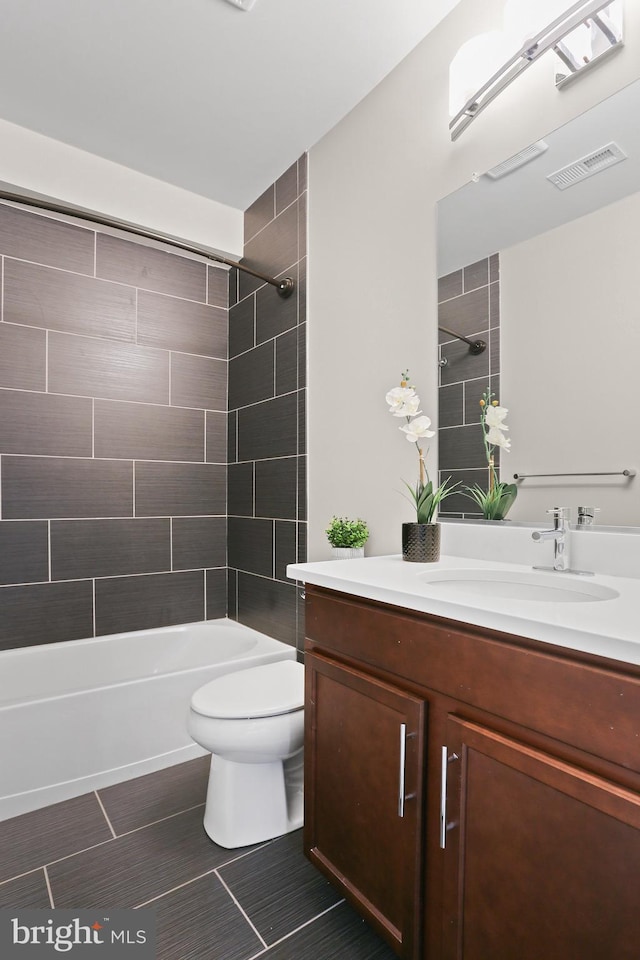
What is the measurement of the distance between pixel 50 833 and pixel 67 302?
87.1 inches

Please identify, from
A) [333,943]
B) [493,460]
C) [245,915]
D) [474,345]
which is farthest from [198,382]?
[333,943]

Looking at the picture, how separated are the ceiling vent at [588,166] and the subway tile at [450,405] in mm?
612

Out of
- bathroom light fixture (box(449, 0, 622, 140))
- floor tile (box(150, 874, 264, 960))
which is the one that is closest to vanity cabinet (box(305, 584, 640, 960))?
floor tile (box(150, 874, 264, 960))

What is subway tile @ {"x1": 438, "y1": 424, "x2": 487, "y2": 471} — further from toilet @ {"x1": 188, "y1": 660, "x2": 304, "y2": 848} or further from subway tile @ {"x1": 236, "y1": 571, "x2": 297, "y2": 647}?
subway tile @ {"x1": 236, "y1": 571, "x2": 297, "y2": 647}

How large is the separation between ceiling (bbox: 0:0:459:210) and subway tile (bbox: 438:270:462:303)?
88 cm

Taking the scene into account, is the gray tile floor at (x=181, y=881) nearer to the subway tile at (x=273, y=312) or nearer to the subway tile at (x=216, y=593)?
the subway tile at (x=216, y=593)

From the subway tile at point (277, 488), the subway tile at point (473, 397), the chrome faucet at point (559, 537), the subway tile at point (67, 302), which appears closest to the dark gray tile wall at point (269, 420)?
the subway tile at point (277, 488)

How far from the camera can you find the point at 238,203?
9.53ft

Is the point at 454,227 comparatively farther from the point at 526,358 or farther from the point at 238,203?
the point at 238,203

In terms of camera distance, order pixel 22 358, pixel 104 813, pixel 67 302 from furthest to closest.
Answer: pixel 67 302
pixel 22 358
pixel 104 813

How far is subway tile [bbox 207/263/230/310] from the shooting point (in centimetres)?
306

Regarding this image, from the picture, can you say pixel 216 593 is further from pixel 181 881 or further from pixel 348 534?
pixel 181 881

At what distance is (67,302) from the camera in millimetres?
2598

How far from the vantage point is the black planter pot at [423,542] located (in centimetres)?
165
